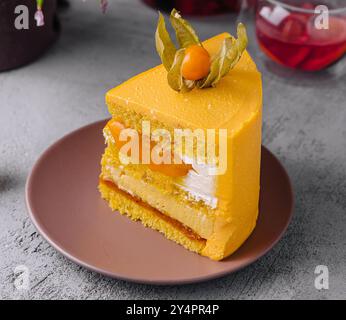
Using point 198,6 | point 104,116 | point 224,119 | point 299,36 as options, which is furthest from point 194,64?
point 198,6

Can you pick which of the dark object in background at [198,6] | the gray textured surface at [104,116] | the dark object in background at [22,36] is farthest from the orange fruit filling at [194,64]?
the dark object in background at [198,6]

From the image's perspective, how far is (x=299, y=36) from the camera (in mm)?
2859

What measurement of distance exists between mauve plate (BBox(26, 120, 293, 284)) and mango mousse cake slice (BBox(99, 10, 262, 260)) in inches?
2.0

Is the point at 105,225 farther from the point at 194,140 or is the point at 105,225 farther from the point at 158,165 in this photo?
the point at 194,140

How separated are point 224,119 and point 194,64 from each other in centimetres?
18

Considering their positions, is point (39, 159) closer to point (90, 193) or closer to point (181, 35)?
point (90, 193)

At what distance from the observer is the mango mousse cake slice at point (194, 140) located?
1.94m

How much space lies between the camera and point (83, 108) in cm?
281

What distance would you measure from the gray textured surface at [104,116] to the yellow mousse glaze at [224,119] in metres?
0.15

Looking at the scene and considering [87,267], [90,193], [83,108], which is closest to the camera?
[87,267]

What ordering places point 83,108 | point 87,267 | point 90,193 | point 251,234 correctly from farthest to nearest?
point 83,108, point 90,193, point 251,234, point 87,267

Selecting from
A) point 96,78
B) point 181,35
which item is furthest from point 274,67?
point 181,35

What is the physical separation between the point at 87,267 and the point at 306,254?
0.67 m

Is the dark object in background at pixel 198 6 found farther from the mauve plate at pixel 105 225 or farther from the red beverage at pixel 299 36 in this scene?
the mauve plate at pixel 105 225
